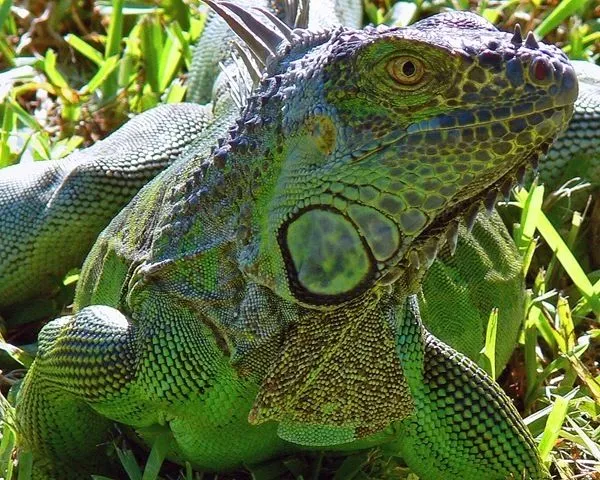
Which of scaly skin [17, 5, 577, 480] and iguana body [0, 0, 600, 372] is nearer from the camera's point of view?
scaly skin [17, 5, 577, 480]

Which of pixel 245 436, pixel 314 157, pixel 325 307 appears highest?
pixel 314 157

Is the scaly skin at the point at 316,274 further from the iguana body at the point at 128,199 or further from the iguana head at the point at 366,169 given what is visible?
the iguana body at the point at 128,199

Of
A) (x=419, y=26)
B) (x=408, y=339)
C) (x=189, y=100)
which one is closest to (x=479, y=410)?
(x=408, y=339)

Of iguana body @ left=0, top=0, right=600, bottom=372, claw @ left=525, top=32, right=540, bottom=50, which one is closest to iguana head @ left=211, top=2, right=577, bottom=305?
claw @ left=525, top=32, right=540, bottom=50

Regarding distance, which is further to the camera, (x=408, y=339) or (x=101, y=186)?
(x=101, y=186)

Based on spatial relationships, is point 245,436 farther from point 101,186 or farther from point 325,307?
point 101,186

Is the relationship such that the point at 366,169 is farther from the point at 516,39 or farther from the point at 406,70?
the point at 516,39

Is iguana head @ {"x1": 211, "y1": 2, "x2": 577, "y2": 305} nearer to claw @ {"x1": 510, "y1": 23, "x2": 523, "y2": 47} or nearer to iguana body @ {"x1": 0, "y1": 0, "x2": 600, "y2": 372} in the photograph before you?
claw @ {"x1": 510, "y1": 23, "x2": 523, "y2": 47}

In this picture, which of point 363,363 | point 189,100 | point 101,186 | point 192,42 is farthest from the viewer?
point 192,42
